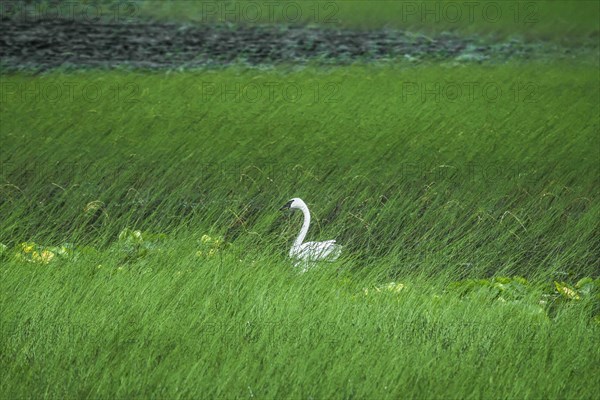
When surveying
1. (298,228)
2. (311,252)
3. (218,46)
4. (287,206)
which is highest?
(311,252)

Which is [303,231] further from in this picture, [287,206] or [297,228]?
[297,228]

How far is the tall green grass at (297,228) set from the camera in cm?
401

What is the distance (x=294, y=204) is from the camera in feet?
20.2

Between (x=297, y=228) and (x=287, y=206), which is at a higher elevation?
(x=287, y=206)

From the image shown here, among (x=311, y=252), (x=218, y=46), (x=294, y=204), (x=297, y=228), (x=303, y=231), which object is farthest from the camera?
(x=218, y=46)

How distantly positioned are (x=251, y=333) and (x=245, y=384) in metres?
0.47

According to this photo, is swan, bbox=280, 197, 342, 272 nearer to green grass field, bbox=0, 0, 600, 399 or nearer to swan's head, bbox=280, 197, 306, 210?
green grass field, bbox=0, 0, 600, 399

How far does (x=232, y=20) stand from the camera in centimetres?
1420

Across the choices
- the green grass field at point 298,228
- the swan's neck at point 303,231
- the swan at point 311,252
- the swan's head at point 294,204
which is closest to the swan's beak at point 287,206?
the swan's head at point 294,204

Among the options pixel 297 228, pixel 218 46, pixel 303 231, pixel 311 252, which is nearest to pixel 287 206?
pixel 297 228

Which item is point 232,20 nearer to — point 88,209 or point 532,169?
point 532,169

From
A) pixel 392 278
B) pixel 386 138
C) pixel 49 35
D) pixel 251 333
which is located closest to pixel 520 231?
pixel 392 278

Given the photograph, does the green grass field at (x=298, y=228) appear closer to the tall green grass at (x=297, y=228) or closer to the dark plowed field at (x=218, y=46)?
the tall green grass at (x=297, y=228)

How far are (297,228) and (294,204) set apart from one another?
0.91 ft
